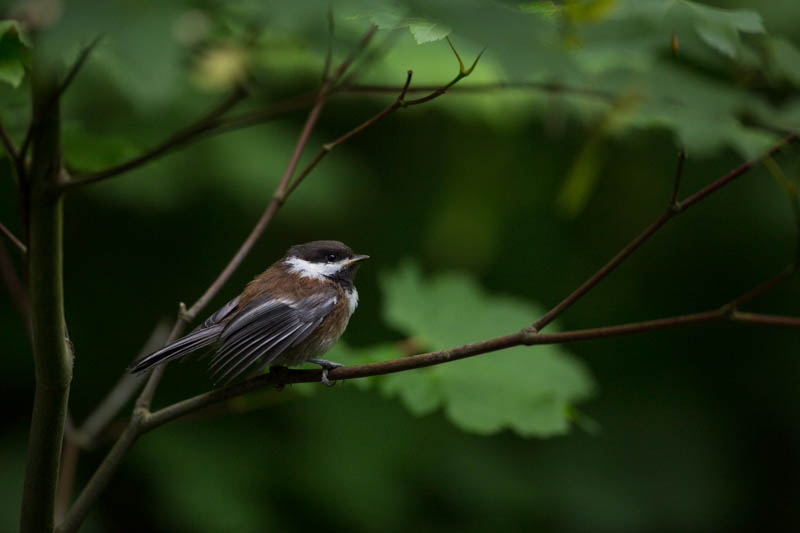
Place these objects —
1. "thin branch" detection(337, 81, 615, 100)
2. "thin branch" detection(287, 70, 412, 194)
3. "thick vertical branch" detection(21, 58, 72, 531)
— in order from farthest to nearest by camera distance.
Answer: "thin branch" detection(337, 81, 615, 100), "thin branch" detection(287, 70, 412, 194), "thick vertical branch" detection(21, 58, 72, 531)

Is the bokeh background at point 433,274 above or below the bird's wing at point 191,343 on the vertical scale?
below

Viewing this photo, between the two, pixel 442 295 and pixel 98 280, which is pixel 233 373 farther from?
pixel 98 280

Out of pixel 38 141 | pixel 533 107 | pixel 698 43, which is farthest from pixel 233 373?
pixel 533 107

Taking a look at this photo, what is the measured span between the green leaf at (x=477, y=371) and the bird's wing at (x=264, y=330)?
418mm

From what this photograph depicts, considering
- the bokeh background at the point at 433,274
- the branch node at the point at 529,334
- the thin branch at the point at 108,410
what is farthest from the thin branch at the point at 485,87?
the thin branch at the point at 108,410

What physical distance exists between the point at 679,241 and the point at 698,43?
3465 millimetres

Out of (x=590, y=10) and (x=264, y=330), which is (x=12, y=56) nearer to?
(x=264, y=330)

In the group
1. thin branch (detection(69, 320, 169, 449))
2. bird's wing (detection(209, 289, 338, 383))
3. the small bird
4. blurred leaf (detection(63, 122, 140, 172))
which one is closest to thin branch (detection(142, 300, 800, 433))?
the small bird

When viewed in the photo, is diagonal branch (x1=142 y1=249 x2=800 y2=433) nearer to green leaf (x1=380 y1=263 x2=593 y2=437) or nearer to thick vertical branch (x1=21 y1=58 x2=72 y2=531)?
thick vertical branch (x1=21 y1=58 x2=72 y2=531)

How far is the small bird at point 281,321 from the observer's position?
2639 mm

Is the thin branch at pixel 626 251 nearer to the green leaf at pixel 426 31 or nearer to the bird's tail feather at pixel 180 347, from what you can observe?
the green leaf at pixel 426 31

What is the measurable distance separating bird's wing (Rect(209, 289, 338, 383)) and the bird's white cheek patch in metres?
0.31

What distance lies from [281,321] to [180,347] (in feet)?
1.81

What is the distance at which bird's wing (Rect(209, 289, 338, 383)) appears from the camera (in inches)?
104
